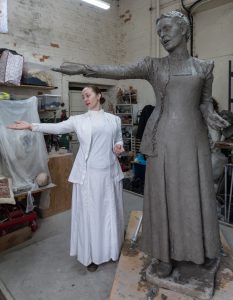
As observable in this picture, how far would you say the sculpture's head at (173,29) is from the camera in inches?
56.6

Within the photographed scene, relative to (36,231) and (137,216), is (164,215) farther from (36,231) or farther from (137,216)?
(36,231)

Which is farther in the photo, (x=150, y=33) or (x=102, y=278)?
(x=150, y=33)

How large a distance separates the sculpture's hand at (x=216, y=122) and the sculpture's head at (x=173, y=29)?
0.46 metres

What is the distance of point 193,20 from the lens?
4688 mm

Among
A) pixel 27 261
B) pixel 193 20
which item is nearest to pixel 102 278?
pixel 27 261

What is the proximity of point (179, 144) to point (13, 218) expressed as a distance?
2.12 metres

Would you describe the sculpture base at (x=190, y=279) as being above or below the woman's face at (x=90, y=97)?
below

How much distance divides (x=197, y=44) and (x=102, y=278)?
4230mm

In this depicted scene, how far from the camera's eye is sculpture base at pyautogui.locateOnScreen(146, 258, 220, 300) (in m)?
1.59

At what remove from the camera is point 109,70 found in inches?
59.1

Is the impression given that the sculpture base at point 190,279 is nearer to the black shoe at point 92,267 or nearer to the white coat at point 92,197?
the white coat at point 92,197

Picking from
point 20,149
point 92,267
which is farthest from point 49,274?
point 20,149

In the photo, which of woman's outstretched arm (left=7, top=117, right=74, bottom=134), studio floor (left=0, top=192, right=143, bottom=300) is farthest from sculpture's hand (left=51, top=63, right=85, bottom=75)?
studio floor (left=0, top=192, right=143, bottom=300)

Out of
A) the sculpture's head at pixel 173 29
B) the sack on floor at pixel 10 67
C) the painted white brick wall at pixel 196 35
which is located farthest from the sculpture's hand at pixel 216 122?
the painted white brick wall at pixel 196 35
